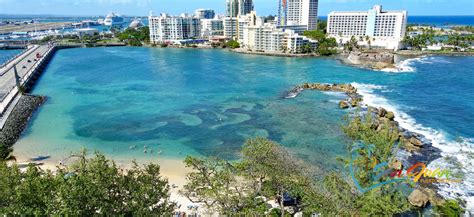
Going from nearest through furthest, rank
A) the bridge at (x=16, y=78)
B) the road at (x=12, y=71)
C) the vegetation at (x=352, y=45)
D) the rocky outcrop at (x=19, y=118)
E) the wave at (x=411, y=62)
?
1. the rocky outcrop at (x=19, y=118)
2. the bridge at (x=16, y=78)
3. the road at (x=12, y=71)
4. the wave at (x=411, y=62)
5. the vegetation at (x=352, y=45)

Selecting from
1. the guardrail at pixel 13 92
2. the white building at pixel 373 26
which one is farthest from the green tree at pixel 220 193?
the white building at pixel 373 26

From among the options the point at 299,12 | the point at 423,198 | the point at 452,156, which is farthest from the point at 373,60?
the point at 299,12

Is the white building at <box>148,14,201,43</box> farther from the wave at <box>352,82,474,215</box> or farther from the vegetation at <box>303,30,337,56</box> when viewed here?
the wave at <box>352,82,474,215</box>

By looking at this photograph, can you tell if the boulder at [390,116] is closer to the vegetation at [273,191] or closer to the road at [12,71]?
the vegetation at [273,191]

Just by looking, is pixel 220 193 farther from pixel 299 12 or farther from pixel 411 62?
pixel 299 12

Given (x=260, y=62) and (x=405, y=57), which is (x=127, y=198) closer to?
(x=260, y=62)

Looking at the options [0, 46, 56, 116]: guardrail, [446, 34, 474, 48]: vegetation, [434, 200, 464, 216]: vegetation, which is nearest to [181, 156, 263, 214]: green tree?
[434, 200, 464, 216]: vegetation
